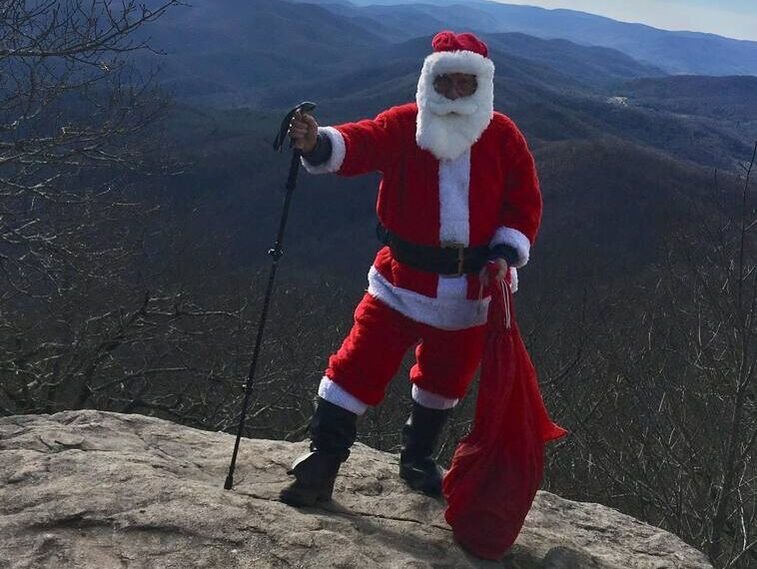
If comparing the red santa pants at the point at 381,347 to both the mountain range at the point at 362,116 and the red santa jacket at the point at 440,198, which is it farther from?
the mountain range at the point at 362,116

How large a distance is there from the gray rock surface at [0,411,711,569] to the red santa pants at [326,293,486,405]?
557 millimetres

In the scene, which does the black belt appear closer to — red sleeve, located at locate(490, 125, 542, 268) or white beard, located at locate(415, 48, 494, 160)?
red sleeve, located at locate(490, 125, 542, 268)

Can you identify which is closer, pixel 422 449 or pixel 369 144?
pixel 369 144

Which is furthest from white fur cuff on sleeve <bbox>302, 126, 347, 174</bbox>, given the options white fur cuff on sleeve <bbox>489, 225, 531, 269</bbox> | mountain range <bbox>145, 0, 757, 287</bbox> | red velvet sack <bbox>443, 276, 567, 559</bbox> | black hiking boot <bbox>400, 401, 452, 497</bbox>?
mountain range <bbox>145, 0, 757, 287</bbox>

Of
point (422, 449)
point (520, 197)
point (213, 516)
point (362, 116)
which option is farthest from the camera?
point (362, 116)

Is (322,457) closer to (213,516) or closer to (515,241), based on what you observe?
(213,516)

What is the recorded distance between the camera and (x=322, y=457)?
2930 millimetres

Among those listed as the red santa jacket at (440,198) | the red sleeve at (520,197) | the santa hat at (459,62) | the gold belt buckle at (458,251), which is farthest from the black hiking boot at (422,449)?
the santa hat at (459,62)

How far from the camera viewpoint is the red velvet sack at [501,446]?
2.74 metres

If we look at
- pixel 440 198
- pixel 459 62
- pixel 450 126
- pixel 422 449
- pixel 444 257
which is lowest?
pixel 422 449

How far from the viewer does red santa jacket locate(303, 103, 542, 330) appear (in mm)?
2828

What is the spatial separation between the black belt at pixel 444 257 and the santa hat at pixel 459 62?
1.99ft

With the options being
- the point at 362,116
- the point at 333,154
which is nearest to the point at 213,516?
the point at 333,154

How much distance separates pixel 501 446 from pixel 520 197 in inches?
41.6
